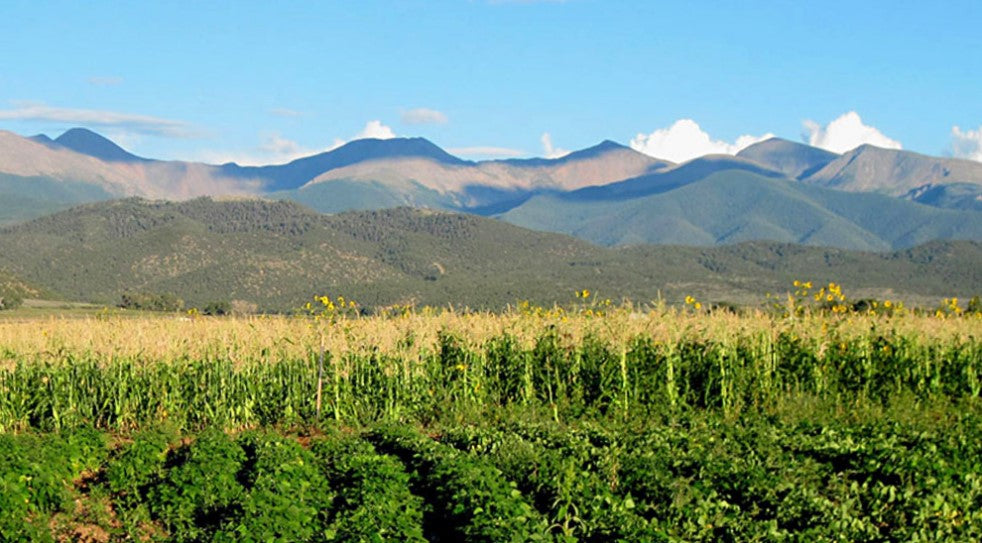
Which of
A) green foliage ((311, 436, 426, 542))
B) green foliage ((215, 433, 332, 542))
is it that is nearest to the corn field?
green foliage ((311, 436, 426, 542))

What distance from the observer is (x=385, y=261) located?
499 feet

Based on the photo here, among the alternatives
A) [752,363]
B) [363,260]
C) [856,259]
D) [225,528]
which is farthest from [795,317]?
[856,259]

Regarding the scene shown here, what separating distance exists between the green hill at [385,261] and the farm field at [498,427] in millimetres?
84956

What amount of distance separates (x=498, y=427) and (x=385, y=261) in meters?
135

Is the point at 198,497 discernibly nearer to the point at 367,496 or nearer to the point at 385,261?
the point at 367,496

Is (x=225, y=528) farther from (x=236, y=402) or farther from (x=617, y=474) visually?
(x=236, y=402)

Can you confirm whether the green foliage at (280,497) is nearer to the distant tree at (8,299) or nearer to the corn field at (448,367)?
the corn field at (448,367)

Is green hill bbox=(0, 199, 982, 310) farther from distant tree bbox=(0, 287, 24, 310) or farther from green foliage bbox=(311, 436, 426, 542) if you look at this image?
green foliage bbox=(311, 436, 426, 542)

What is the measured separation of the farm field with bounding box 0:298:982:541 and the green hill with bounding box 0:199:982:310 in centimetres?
8496

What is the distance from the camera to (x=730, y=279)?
497ft

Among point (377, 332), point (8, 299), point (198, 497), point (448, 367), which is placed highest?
point (377, 332)

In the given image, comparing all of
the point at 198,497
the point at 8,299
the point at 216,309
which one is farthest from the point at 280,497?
the point at 8,299

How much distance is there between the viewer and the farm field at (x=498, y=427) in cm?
1181

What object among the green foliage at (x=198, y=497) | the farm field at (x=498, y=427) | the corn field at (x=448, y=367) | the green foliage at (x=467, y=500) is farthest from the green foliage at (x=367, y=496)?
the corn field at (x=448, y=367)
